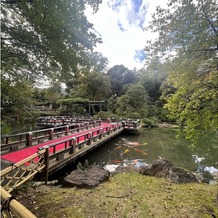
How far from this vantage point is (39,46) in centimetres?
252

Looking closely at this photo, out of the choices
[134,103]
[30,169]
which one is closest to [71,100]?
[134,103]

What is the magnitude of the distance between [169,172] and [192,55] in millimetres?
3742

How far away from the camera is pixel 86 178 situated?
4551mm

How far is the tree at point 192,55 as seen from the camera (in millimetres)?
2832

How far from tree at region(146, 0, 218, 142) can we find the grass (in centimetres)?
140

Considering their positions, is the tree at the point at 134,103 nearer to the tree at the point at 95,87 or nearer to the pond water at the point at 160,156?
the tree at the point at 95,87

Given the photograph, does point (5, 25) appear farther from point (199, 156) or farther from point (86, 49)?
point (199, 156)

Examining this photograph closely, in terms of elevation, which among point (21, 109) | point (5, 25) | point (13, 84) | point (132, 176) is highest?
point (5, 25)

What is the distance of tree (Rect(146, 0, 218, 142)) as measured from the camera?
2.83 m

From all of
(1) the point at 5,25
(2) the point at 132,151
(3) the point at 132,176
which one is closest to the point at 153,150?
(2) the point at 132,151

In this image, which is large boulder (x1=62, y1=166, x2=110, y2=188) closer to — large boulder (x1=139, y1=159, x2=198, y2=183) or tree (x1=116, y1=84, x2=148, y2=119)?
large boulder (x1=139, y1=159, x2=198, y2=183)

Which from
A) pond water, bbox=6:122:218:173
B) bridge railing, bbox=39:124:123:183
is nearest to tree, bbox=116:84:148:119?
pond water, bbox=6:122:218:173

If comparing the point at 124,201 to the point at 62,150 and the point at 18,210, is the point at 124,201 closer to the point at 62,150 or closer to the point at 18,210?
the point at 18,210

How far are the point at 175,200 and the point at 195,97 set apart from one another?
2.23 m
